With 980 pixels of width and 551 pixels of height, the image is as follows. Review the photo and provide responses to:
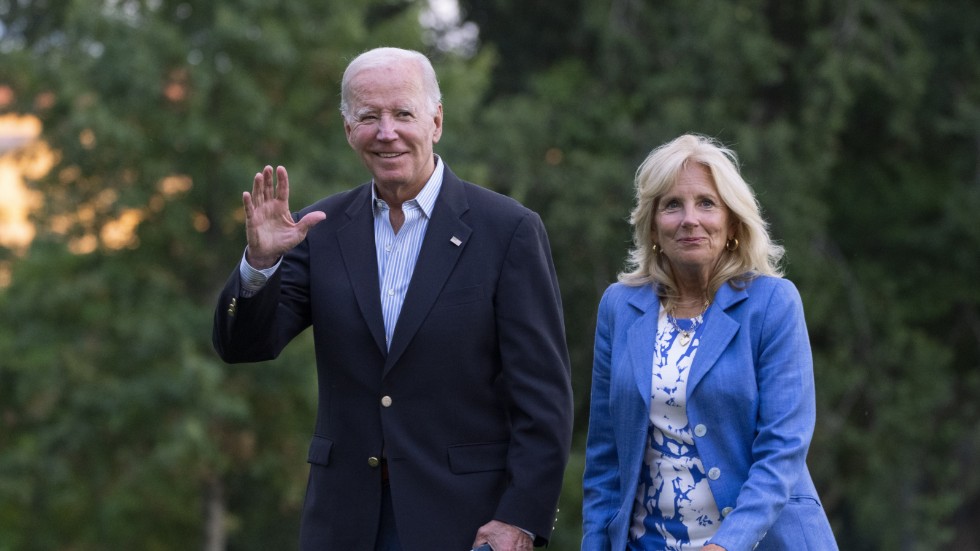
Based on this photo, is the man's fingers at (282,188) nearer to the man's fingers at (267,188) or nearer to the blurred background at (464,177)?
the man's fingers at (267,188)

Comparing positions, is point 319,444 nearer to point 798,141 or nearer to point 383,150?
point 383,150

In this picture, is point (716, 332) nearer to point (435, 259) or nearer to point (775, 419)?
point (775, 419)

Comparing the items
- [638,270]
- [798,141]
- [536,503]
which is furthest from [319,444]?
[798,141]

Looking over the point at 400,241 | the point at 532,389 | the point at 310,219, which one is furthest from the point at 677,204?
the point at 310,219

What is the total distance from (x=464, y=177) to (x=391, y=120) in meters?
12.5

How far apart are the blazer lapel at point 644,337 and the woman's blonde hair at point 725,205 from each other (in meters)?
0.04

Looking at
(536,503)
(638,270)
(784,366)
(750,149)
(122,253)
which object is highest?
(750,149)

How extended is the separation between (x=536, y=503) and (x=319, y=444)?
60cm

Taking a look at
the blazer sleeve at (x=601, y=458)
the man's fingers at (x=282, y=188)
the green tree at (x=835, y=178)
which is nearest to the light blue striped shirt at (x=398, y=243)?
the man's fingers at (x=282, y=188)

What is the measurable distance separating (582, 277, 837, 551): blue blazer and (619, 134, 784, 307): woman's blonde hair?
0.20ft

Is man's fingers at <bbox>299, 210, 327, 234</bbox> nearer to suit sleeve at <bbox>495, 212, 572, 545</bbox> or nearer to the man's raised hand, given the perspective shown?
the man's raised hand

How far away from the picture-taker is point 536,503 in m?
3.79

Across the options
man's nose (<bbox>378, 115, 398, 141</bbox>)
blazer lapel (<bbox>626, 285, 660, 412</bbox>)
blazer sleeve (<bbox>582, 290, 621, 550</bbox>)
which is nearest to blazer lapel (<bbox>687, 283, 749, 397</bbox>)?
blazer lapel (<bbox>626, 285, 660, 412</bbox>)

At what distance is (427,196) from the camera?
13.1ft
